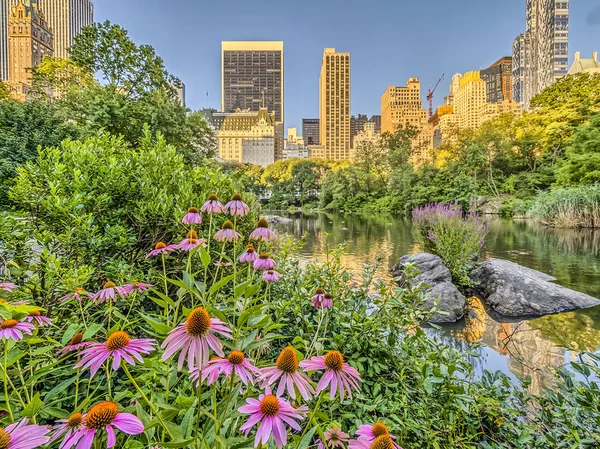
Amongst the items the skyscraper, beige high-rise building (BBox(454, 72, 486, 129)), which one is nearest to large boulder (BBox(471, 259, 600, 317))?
beige high-rise building (BBox(454, 72, 486, 129))

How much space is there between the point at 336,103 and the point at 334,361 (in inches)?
3889

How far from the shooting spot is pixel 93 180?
1.68 meters

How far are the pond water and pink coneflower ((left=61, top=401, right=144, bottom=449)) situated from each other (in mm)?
1638

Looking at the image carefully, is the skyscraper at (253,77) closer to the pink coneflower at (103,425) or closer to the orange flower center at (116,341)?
the orange flower center at (116,341)

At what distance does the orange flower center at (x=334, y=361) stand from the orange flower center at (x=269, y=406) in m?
0.13

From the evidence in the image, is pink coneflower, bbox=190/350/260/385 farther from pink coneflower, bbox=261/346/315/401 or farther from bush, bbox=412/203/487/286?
bush, bbox=412/203/487/286

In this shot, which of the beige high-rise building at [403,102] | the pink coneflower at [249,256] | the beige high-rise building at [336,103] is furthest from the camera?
the beige high-rise building at [336,103]

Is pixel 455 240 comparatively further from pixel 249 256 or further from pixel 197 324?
pixel 197 324

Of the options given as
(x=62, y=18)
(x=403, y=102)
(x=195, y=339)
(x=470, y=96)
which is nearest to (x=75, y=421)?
(x=195, y=339)

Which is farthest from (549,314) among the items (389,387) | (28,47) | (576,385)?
(28,47)

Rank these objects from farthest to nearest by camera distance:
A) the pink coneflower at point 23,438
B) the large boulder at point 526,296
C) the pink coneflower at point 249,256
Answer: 1. the large boulder at point 526,296
2. the pink coneflower at point 249,256
3. the pink coneflower at point 23,438

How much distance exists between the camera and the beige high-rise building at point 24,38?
26812mm

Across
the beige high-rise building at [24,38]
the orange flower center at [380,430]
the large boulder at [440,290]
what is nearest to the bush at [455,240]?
the large boulder at [440,290]

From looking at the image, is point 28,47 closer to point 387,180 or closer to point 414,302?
point 387,180
